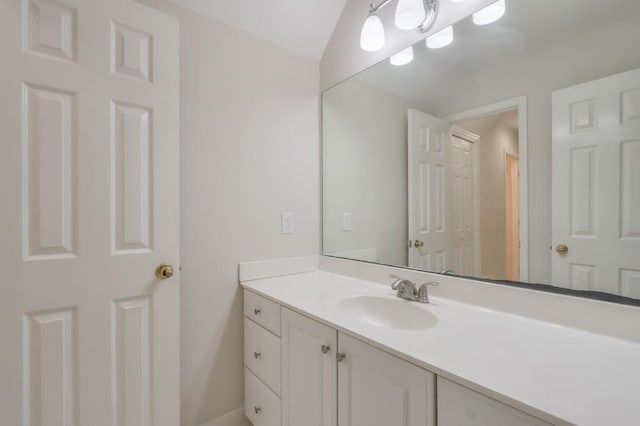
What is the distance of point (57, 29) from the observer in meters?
1.01

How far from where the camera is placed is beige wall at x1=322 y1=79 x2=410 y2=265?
1548 mm

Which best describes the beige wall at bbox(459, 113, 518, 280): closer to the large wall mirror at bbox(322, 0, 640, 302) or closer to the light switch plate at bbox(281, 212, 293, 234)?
the large wall mirror at bbox(322, 0, 640, 302)

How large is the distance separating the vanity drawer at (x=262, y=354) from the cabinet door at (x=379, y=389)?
40cm

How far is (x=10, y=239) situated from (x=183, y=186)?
59 cm

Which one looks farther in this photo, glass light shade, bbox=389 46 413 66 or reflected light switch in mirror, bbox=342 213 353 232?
reflected light switch in mirror, bbox=342 213 353 232

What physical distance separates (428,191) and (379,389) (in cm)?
91

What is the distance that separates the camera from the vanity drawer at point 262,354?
127 centimetres

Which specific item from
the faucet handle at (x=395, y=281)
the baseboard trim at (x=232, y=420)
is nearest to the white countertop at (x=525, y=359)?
the faucet handle at (x=395, y=281)

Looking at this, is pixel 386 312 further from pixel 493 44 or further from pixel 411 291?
pixel 493 44

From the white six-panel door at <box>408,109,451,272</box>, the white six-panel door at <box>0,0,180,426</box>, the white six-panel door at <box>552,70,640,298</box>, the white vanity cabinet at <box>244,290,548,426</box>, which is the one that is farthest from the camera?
the white six-panel door at <box>408,109,451,272</box>

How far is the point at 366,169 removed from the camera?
1.71m

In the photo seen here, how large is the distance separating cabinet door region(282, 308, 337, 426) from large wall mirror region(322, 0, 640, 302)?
2.02 ft

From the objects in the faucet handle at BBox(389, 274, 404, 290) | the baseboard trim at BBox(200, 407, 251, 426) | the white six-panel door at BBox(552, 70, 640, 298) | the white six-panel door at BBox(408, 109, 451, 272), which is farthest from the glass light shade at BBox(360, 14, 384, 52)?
the baseboard trim at BBox(200, 407, 251, 426)

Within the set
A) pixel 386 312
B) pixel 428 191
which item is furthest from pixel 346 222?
pixel 386 312
